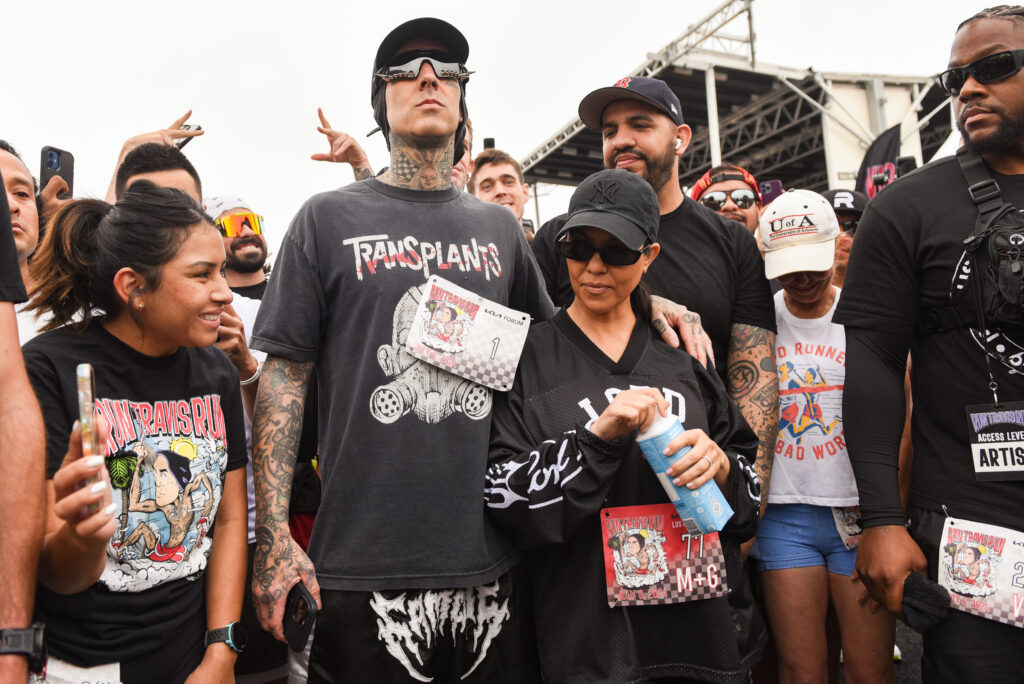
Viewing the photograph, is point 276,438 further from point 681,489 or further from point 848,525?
point 848,525

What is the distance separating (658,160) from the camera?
9.41 feet

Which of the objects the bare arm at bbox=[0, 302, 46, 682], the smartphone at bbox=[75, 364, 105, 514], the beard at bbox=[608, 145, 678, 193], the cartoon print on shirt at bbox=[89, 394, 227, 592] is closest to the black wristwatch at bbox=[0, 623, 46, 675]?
the bare arm at bbox=[0, 302, 46, 682]

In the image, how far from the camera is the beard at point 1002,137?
2.09 meters

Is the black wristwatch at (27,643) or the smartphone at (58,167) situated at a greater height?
the smartphone at (58,167)

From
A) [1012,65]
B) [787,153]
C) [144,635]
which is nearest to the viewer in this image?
[144,635]

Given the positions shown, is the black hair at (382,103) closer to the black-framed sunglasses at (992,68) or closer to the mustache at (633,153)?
the mustache at (633,153)

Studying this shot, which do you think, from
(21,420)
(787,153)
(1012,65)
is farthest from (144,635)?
(787,153)

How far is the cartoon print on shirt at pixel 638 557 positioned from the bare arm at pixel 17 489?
146 cm

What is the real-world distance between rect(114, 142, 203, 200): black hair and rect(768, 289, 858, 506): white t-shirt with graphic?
294cm

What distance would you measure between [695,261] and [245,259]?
100 inches

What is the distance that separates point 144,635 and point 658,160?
8.16ft

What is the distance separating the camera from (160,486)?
1841 millimetres

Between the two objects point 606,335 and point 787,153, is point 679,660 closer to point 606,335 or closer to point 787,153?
point 606,335

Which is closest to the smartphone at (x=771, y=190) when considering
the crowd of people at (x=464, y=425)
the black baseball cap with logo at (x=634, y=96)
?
the black baseball cap with logo at (x=634, y=96)
